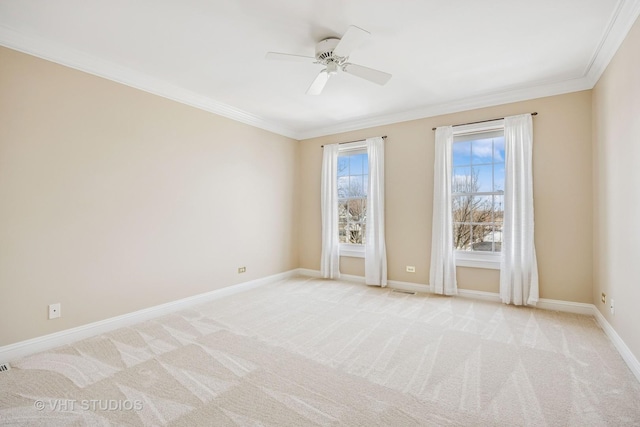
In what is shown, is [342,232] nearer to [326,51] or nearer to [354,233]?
[354,233]

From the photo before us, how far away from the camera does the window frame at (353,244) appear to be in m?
5.05

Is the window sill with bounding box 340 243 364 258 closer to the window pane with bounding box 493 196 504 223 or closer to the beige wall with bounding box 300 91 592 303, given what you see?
the beige wall with bounding box 300 91 592 303

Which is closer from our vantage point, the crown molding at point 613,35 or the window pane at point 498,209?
the crown molding at point 613,35

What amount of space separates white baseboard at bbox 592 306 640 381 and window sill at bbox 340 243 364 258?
2.97 m

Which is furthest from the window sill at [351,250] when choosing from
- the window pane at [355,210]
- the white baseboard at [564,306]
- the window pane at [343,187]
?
the window pane at [343,187]

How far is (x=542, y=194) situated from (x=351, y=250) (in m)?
2.81

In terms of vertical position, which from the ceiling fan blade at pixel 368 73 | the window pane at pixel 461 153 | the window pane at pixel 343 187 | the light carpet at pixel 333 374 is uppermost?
the ceiling fan blade at pixel 368 73

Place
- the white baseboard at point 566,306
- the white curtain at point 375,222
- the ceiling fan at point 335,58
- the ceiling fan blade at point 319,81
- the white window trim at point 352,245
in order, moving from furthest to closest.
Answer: the white window trim at point 352,245
the white curtain at point 375,222
the white baseboard at point 566,306
the ceiling fan blade at point 319,81
the ceiling fan at point 335,58

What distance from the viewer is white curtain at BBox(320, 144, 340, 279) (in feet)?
17.0

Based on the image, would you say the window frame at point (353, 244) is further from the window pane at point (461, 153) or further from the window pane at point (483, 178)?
the window pane at point (483, 178)

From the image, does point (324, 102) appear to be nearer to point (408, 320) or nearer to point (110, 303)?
point (408, 320)

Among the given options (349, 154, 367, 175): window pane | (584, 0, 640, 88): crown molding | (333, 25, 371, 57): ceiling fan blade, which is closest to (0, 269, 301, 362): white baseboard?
(349, 154, 367, 175): window pane

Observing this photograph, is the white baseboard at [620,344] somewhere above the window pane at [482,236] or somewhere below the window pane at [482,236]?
below

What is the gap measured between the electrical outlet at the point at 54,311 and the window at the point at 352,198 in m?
3.76
